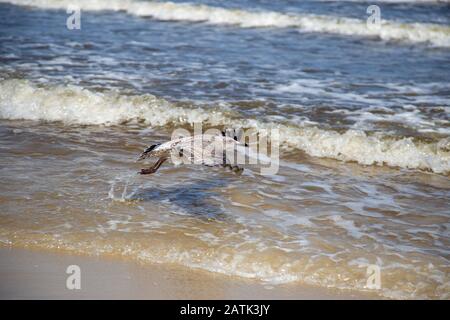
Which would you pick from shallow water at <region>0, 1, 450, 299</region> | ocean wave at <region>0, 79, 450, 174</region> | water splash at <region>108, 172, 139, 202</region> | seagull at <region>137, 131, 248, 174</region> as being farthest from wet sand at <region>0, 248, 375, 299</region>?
ocean wave at <region>0, 79, 450, 174</region>

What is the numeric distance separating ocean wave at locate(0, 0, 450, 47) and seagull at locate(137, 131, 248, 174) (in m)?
8.94

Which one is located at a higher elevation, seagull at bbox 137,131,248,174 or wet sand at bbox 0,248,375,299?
seagull at bbox 137,131,248,174

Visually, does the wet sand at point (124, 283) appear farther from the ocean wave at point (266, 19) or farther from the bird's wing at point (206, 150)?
the ocean wave at point (266, 19)

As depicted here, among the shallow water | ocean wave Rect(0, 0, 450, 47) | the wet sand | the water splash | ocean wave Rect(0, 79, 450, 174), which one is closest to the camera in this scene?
the wet sand

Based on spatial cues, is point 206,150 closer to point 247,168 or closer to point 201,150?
point 201,150

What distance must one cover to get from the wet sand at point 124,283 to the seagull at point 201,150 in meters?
0.64

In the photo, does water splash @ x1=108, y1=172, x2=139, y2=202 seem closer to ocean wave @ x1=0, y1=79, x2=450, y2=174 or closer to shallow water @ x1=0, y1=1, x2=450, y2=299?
shallow water @ x1=0, y1=1, x2=450, y2=299

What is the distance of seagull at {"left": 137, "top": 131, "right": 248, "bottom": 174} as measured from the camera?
396 centimetres

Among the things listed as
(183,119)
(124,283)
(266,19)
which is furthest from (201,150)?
(266,19)

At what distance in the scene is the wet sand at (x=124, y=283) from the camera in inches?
145

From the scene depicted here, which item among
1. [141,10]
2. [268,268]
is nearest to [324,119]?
[268,268]

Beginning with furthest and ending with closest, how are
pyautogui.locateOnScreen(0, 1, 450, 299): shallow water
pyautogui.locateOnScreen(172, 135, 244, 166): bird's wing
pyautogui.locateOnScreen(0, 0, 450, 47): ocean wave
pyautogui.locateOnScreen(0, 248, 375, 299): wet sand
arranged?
pyautogui.locateOnScreen(0, 0, 450, 47): ocean wave
pyautogui.locateOnScreen(0, 1, 450, 299): shallow water
pyautogui.locateOnScreen(172, 135, 244, 166): bird's wing
pyautogui.locateOnScreen(0, 248, 375, 299): wet sand

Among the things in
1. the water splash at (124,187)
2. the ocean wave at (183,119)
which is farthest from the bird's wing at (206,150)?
the ocean wave at (183,119)
